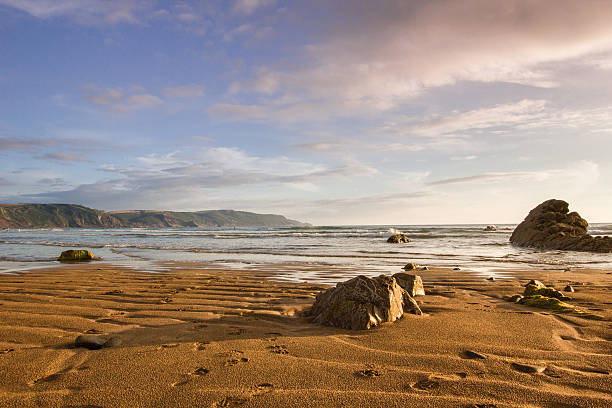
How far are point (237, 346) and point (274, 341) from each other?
A: 46 cm

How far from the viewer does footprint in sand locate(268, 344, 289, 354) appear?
13.0 feet

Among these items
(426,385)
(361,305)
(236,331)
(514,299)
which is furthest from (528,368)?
(514,299)

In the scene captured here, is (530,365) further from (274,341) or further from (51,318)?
(51,318)

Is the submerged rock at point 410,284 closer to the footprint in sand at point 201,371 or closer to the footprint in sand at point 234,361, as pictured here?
the footprint in sand at point 234,361

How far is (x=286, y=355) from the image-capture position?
12.7 feet

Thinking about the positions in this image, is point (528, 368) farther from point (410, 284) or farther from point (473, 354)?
point (410, 284)

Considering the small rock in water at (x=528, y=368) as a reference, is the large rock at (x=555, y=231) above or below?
above

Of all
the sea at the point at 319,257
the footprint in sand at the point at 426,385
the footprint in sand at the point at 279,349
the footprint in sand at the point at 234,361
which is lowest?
the sea at the point at 319,257

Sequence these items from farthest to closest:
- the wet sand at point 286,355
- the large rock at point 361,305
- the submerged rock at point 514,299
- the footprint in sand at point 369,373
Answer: the submerged rock at point 514,299 < the large rock at point 361,305 < the footprint in sand at point 369,373 < the wet sand at point 286,355

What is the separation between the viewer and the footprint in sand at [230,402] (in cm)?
276

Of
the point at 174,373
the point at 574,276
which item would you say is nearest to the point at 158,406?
the point at 174,373

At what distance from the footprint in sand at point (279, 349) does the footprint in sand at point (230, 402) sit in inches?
44.9

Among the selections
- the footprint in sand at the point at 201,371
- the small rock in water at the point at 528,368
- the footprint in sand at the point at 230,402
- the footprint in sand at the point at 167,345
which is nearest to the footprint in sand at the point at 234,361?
the footprint in sand at the point at 201,371

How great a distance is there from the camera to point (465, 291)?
7.98 m
